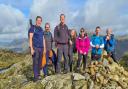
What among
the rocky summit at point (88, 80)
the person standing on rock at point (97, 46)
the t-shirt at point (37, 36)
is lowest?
the rocky summit at point (88, 80)

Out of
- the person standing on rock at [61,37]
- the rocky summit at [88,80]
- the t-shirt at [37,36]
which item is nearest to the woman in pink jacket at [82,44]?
the person standing on rock at [61,37]

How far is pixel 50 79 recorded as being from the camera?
18078 millimetres

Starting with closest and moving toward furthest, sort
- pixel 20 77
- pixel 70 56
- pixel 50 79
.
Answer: pixel 50 79 < pixel 70 56 < pixel 20 77

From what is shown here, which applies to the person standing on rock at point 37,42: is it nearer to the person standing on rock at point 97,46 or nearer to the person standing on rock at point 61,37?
the person standing on rock at point 61,37

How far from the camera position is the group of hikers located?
17.5 m

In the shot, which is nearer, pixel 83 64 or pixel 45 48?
pixel 45 48

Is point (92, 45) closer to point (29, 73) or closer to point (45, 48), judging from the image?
point (45, 48)

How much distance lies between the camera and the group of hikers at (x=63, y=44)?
57.3 feet

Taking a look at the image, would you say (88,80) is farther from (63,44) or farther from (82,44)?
(82,44)

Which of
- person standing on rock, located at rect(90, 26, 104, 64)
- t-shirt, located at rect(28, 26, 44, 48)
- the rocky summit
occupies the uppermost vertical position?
t-shirt, located at rect(28, 26, 44, 48)

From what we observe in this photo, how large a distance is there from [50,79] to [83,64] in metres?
2.73

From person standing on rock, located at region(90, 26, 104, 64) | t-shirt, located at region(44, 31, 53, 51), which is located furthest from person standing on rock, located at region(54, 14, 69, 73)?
person standing on rock, located at region(90, 26, 104, 64)

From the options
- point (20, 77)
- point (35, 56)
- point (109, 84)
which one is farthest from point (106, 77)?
point (20, 77)

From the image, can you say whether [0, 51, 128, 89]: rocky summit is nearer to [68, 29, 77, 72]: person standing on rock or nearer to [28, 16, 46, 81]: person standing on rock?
[28, 16, 46, 81]: person standing on rock
